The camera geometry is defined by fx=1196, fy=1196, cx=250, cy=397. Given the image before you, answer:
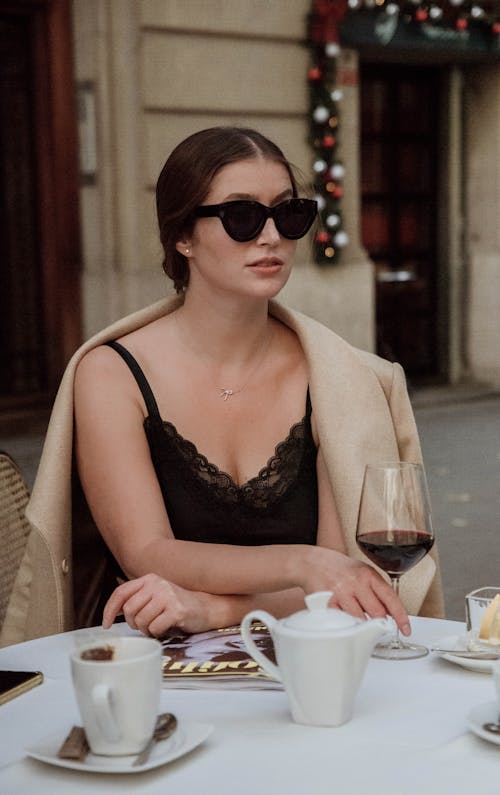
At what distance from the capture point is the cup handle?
1.29m

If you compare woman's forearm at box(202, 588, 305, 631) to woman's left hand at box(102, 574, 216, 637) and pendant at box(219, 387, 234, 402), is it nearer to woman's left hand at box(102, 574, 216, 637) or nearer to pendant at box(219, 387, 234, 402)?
woman's left hand at box(102, 574, 216, 637)

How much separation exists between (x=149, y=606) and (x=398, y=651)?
39cm

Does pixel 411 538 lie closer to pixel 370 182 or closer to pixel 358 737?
pixel 358 737

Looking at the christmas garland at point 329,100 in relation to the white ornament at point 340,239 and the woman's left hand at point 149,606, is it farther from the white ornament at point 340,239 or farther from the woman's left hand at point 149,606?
the woman's left hand at point 149,606

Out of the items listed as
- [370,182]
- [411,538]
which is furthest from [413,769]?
[370,182]

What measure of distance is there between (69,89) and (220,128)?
21.3ft

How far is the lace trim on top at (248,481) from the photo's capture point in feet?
8.10

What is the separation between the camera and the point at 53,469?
7.72 feet

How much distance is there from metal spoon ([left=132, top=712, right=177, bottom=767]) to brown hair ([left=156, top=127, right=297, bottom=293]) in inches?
49.5

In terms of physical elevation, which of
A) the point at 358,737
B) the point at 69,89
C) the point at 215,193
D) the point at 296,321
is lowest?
the point at 358,737

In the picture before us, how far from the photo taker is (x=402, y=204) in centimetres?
1106

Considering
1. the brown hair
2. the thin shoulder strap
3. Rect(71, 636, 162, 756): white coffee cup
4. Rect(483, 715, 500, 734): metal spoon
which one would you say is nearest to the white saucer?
Rect(483, 715, 500, 734): metal spoon

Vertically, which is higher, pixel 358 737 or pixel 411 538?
pixel 411 538

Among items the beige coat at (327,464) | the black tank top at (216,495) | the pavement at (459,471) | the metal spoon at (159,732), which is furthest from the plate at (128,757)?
the pavement at (459,471)
